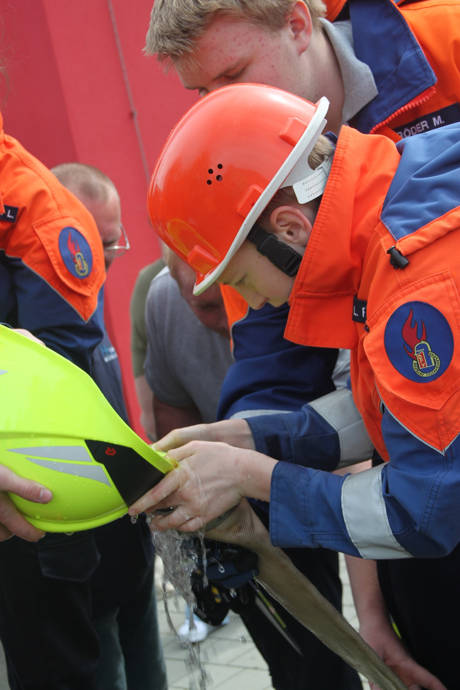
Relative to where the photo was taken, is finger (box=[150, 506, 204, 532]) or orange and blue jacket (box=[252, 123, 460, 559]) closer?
orange and blue jacket (box=[252, 123, 460, 559])

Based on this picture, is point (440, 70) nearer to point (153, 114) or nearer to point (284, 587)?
point (284, 587)

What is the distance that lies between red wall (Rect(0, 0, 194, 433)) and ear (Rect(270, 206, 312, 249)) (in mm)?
5213

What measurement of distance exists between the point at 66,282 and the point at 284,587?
4.03 feet

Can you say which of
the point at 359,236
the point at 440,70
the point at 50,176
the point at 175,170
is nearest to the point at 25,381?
the point at 175,170

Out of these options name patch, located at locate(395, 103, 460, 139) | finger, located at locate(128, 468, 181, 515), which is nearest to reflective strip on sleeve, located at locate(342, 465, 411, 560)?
finger, located at locate(128, 468, 181, 515)

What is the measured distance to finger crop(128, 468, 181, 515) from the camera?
1.98 metres

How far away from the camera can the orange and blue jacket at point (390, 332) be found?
5.45ft

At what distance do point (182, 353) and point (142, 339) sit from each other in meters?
1.19

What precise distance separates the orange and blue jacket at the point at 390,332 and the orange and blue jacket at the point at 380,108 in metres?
0.52

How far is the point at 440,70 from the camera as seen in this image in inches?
104

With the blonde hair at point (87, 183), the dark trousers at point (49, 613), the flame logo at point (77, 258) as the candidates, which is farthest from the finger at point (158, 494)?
the blonde hair at point (87, 183)

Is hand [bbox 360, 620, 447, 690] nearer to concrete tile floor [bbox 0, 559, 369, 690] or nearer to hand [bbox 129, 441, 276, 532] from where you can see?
hand [bbox 129, 441, 276, 532]

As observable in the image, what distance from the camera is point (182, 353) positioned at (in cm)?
376

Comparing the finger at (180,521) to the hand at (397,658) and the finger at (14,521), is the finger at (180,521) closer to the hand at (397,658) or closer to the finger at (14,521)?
the finger at (14,521)
